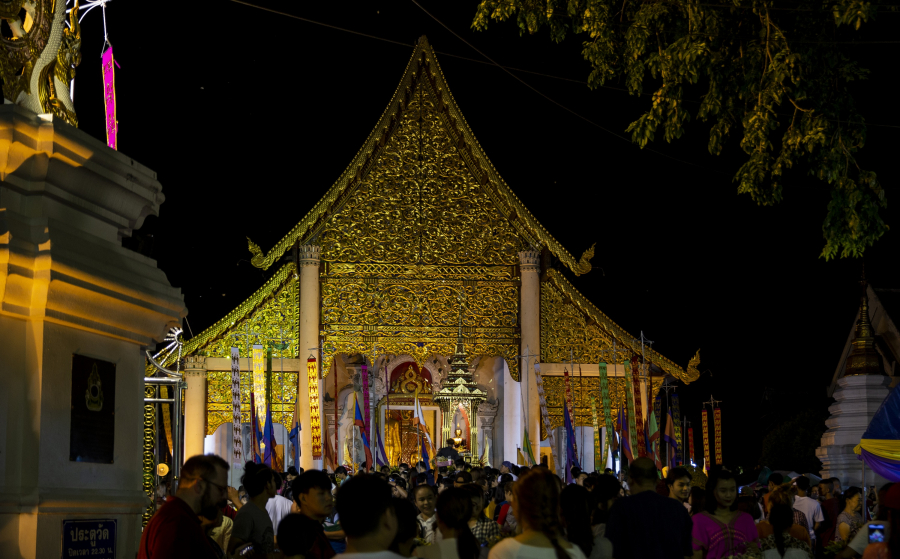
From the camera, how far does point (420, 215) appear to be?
21.4 m

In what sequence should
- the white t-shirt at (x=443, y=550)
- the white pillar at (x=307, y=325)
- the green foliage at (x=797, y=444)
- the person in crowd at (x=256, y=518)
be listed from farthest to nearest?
the green foliage at (x=797, y=444)
the white pillar at (x=307, y=325)
the person in crowd at (x=256, y=518)
the white t-shirt at (x=443, y=550)

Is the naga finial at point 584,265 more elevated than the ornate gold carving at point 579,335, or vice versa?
the naga finial at point 584,265

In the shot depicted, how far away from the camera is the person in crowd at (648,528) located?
206 inches

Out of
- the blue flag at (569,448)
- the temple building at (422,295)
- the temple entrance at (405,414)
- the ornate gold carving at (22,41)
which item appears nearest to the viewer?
the ornate gold carving at (22,41)

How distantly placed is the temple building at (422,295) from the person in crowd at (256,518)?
14623mm

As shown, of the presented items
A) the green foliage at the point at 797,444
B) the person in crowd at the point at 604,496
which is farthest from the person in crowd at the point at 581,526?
the green foliage at the point at 797,444

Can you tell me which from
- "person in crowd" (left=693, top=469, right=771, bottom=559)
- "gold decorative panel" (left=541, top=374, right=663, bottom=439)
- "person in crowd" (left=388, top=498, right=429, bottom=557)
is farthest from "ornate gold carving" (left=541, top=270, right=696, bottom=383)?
"person in crowd" (left=388, top=498, right=429, bottom=557)

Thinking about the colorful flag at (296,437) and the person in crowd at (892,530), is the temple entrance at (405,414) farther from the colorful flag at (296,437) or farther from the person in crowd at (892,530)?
the person in crowd at (892,530)

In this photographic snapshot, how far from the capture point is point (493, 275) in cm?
2142

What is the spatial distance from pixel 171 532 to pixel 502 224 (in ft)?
58.5

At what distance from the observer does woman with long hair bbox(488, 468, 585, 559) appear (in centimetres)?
410

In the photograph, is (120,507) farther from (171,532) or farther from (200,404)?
(200,404)

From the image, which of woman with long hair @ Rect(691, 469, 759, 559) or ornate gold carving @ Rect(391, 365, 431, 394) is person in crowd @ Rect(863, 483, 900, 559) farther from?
ornate gold carving @ Rect(391, 365, 431, 394)

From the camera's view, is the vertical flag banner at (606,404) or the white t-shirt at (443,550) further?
the vertical flag banner at (606,404)
